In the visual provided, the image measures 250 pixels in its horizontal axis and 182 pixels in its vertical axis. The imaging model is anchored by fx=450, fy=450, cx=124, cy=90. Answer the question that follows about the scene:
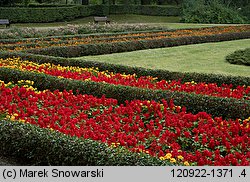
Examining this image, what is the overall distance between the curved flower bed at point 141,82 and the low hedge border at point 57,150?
3485 millimetres

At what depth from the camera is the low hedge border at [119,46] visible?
15.9 m

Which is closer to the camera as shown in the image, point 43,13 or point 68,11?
point 43,13

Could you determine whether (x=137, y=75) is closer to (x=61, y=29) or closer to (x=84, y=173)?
(x=84, y=173)

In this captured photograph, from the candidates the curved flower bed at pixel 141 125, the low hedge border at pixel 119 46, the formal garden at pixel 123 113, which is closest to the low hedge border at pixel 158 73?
the formal garden at pixel 123 113

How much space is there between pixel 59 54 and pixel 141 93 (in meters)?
8.50

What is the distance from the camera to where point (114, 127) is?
639 cm

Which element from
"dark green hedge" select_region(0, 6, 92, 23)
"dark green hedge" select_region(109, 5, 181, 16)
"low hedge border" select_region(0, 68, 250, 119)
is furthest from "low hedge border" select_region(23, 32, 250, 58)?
"dark green hedge" select_region(109, 5, 181, 16)

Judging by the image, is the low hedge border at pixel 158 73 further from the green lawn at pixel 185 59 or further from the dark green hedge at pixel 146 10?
the dark green hedge at pixel 146 10

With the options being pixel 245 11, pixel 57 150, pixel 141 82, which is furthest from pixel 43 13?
pixel 57 150

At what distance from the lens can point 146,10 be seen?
41.0 m

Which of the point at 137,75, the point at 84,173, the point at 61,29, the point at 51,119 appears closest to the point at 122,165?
the point at 84,173

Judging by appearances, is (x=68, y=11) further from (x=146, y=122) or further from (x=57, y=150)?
(x=57, y=150)

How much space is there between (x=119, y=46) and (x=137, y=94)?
985cm

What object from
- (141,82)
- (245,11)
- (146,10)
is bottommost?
(146,10)
